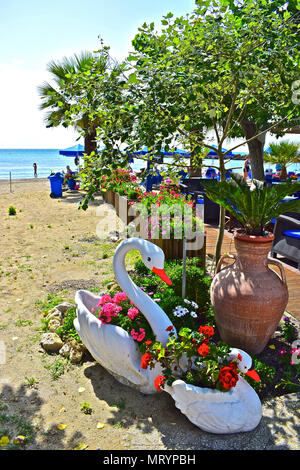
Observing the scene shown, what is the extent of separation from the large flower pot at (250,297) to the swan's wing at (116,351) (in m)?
0.99

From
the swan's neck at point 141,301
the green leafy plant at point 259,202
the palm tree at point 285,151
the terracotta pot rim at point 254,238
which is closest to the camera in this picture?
the swan's neck at point 141,301

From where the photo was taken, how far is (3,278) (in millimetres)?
6051

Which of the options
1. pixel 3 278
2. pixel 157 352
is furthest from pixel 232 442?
pixel 3 278

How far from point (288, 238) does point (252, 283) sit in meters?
3.09

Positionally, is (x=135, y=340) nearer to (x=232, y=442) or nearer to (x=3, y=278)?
(x=232, y=442)

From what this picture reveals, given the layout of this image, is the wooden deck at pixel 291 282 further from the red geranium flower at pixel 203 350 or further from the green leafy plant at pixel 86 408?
the green leafy plant at pixel 86 408

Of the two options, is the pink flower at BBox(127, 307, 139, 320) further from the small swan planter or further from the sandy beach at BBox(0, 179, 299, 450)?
the sandy beach at BBox(0, 179, 299, 450)

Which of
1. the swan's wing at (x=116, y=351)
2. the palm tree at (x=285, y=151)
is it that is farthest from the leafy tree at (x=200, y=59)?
the palm tree at (x=285, y=151)

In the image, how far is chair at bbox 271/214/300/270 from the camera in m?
5.82

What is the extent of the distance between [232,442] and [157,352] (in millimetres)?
852

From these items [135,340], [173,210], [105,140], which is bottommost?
[135,340]

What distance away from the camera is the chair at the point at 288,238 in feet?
19.1

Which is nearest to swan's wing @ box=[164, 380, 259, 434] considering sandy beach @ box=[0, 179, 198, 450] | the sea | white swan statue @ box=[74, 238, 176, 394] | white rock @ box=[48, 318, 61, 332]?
sandy beach @ box=[0, 179, 198, 450]
